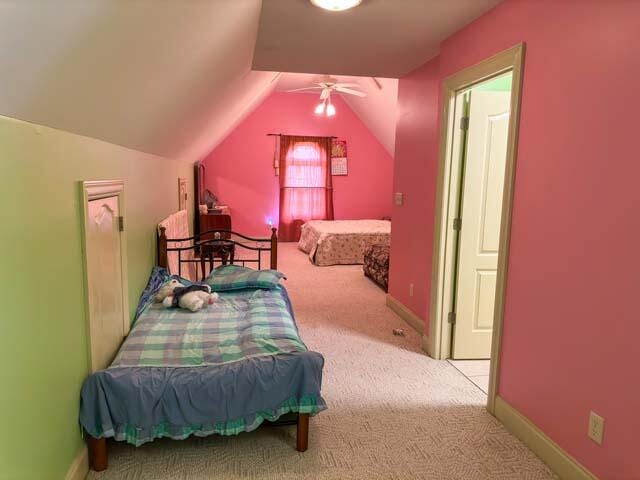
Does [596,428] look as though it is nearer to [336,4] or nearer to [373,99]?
[336,4]

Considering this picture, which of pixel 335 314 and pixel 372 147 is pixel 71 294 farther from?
pixel 372 147

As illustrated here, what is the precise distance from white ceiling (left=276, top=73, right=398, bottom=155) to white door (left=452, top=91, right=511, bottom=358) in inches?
107

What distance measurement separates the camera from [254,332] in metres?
2.45

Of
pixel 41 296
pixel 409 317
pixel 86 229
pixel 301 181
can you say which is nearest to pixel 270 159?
pixel 301 181

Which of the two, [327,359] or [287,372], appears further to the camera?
[327,359]

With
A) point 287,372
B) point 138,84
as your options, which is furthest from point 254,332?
point 138,84

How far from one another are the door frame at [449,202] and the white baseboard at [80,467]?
6.90 ft

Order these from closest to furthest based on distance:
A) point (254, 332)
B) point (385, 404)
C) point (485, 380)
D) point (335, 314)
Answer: point (254, 332) < point (385, 404) < point (485, 380) < point (335, 314)

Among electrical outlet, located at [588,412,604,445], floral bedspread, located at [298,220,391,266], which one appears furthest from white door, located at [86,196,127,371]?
floral bedspread, located at [298,220,391,266]

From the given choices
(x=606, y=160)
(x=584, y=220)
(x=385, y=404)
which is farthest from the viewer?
(x=385, y=404)

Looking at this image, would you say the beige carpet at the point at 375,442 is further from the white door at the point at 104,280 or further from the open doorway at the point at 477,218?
the white door at the point at 104,280

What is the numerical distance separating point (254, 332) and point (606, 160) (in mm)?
1853

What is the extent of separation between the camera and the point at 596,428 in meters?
1.77

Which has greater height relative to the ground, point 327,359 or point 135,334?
point 135,334
